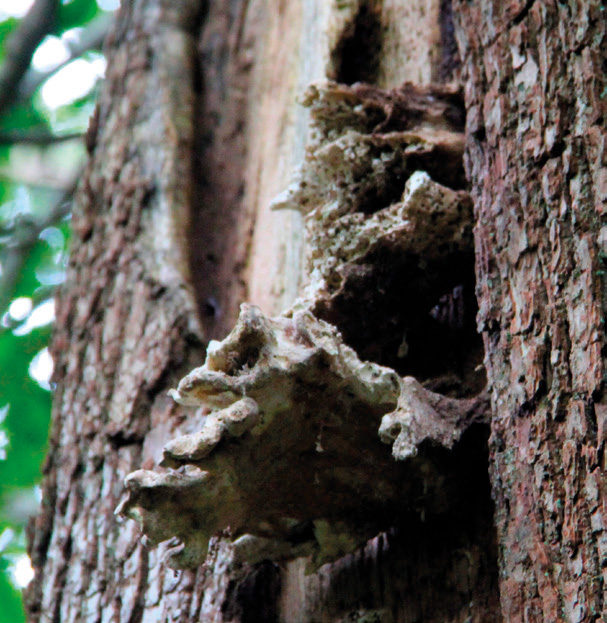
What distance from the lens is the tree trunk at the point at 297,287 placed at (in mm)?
1098

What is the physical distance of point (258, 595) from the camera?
1655 millimetres

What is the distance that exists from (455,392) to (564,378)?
16.8 inches

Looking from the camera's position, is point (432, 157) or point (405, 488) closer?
point (405, 488)

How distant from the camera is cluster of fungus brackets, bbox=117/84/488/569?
118 cm

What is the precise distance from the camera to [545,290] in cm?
116

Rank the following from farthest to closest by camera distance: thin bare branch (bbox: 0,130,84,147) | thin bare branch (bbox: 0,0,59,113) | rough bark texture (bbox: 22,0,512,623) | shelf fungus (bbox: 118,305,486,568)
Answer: thin bare branch (bbox: 0,130,84,147), thin bare branch (bbox: 0,0,59,113), rough bark texture (bbox: 22,0,512,623), shelf fungus (bbox: 118,305,486,568)

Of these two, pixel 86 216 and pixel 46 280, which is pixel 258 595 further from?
pixel 46 280

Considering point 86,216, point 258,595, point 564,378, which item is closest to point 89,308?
point 86,216

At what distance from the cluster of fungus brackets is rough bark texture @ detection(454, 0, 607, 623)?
6.0 inches

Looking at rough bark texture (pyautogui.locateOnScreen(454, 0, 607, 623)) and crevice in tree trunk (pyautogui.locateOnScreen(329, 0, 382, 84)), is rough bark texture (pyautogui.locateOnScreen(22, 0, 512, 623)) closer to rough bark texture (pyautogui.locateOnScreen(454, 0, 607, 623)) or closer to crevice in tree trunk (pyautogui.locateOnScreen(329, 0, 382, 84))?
crevice in tree trunk (pyautogui.locateOnScreen(329, 0, 382, 84))

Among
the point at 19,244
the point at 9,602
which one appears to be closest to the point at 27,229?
the point at 19,244

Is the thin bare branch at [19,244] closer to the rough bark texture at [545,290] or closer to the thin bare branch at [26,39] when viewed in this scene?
the thin bare branch at [26,39]

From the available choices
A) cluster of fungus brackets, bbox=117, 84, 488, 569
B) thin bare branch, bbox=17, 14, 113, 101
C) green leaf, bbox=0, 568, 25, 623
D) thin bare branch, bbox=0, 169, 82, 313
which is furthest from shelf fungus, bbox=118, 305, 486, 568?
thin bare branch, bbox=17, 14, 113, 101

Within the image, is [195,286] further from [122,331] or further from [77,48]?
Result: [77,48]
